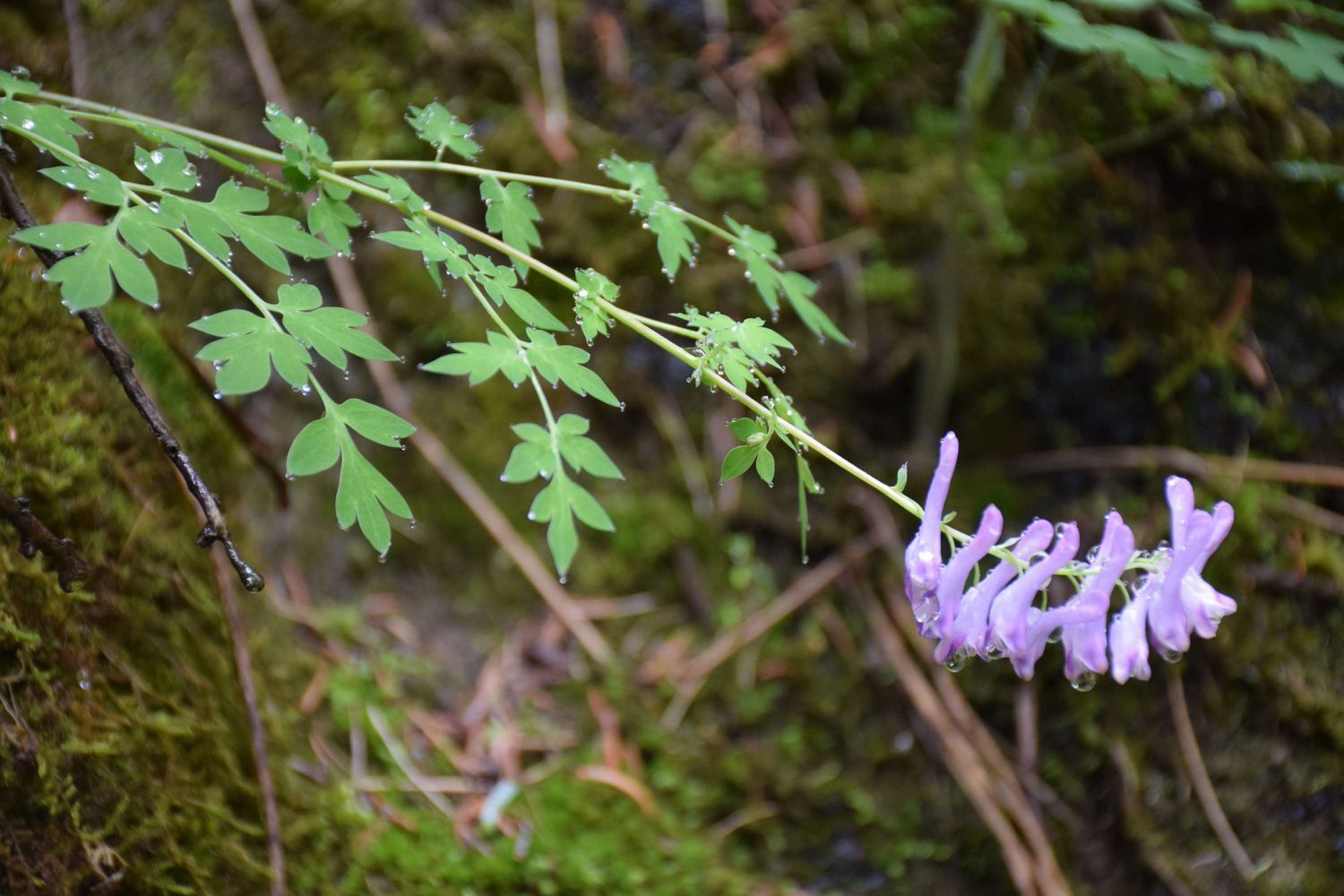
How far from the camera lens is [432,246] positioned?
1373 millimetres

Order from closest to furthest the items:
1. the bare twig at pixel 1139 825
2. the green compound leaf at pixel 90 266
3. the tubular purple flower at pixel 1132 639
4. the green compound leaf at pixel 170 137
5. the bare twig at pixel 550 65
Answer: the green compound leaf at pixel 90 266 < the tubular purple flower at pixel 1132 639 < the green compound leaf at pixel 170 137 < the bare twig at pixel 1139 825 < the bare twig at pixel 550 65

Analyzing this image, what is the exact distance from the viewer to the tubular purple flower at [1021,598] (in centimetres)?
126

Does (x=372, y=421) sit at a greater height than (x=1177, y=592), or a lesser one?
greater

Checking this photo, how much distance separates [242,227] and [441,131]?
40 cm

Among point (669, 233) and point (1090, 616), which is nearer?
point (1090, 616)

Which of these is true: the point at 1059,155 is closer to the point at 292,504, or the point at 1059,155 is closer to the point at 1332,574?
the point at 1332,574

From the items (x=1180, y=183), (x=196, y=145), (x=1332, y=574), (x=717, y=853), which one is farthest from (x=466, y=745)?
(x=1180, y=183)

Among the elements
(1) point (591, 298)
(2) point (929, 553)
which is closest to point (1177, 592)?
(2) point (929, 553)

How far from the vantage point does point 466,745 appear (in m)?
2.38

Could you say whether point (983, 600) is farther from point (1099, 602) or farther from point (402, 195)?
point (402, 195)

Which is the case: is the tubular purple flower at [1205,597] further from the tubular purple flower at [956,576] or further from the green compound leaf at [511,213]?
the green compound leaf at [511,213]

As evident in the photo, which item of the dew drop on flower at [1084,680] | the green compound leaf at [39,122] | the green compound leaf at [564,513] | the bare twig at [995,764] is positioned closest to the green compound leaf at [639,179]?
the green compound leaf at [564,513]

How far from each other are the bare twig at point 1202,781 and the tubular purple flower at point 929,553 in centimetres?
146

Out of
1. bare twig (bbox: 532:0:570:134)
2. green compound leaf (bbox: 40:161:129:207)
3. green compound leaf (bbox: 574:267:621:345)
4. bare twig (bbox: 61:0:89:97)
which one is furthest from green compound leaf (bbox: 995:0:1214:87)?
bare twig (bbox: 61:0:89:97)
